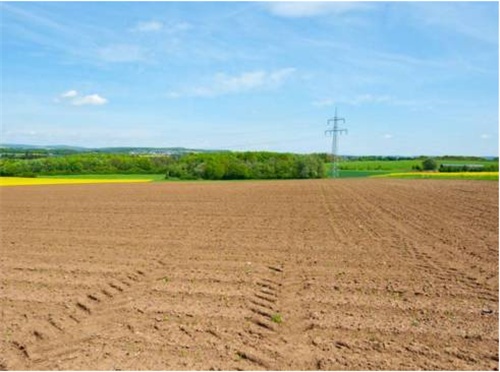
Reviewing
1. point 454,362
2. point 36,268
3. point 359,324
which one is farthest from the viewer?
point 36,268

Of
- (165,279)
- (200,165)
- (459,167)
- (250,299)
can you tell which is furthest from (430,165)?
(250,299)

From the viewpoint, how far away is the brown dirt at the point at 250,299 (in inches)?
193

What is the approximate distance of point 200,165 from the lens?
72.1 meters

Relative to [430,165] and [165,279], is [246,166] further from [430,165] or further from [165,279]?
[165,279]

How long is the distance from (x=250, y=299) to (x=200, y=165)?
66117 mm

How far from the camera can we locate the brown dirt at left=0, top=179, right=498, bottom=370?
491 cm

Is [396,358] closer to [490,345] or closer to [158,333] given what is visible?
[490,345]

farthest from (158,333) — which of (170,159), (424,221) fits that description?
(170,159)

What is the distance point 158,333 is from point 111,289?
219 cm

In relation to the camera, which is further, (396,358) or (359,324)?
(359,324)

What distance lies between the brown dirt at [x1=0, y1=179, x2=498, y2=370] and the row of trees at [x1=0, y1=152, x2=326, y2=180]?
2155 inches

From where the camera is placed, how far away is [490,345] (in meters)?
5.15

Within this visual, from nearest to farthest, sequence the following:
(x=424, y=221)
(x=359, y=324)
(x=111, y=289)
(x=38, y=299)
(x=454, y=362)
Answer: (x=454, y=362) → (x=359, y=324) → (x=38, y=299) → (x=111, y=289) → (x=424, y=221)

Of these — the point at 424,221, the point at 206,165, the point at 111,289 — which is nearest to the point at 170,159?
the point at 206,165
